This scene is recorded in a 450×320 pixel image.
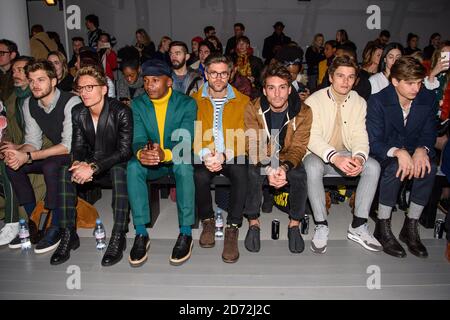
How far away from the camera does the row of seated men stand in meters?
2.87

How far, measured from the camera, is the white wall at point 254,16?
9.66m

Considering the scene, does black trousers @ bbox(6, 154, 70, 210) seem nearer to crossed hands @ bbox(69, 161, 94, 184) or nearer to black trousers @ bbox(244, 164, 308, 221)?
crossed hands @ bbox(69, 161, 94, 184)

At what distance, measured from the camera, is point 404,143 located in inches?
124

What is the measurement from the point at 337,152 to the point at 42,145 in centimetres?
250

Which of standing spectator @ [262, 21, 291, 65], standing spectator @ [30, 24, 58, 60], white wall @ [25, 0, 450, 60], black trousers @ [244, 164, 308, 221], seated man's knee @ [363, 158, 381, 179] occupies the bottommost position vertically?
black trousers @ [244, 164, 308, 221]

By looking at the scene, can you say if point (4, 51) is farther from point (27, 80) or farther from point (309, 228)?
point (309, 228)

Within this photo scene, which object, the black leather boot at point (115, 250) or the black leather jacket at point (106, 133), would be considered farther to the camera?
the black leather jacket at point (106, 133)

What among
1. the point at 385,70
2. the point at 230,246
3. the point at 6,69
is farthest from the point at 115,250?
the point at 385,70

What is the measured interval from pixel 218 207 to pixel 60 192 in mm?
1564

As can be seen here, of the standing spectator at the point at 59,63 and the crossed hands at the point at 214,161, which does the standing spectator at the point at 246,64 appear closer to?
the standing spectator at the point at 59,63

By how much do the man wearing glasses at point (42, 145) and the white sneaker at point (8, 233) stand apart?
16cm

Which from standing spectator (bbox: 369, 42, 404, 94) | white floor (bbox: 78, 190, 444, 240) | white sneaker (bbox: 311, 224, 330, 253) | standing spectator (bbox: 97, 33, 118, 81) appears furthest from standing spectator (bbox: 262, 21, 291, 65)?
white sneaker (bbox: 311, 224, 330, 253)

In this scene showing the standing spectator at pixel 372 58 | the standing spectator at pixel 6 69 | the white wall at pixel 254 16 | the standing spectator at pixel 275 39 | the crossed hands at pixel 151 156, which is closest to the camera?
the crossed hands at pixel 151 156

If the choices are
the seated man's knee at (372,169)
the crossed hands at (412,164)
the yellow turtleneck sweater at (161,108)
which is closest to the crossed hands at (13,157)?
the yellow turtleneck sweater at (161,108)
